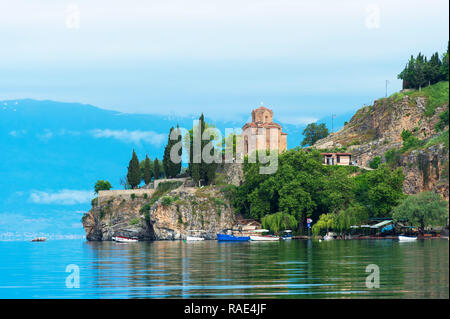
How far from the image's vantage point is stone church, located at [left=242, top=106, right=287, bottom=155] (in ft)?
372

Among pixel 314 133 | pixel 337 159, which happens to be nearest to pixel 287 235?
pixel 337 159

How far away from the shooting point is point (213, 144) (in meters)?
105

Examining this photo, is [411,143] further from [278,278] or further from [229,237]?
[278,278]

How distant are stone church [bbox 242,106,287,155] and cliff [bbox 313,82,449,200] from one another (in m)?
6.88

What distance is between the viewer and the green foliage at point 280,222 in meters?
86.8

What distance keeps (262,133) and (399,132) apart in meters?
22.0

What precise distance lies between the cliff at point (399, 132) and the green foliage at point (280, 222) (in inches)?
571

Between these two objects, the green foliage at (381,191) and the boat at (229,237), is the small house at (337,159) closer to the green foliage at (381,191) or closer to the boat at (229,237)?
the green foliage at (381,191)

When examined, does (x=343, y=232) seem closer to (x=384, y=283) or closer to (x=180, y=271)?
(x=180, y=271)

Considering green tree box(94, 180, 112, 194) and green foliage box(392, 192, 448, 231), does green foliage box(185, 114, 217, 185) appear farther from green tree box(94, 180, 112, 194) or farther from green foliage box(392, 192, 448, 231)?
green foliage box(392, 192, 448, 231)

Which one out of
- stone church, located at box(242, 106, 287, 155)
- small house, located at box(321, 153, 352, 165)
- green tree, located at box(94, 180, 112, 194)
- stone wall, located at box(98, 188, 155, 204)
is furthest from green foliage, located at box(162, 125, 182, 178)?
small house, located at box(321, 153, 352, 165)

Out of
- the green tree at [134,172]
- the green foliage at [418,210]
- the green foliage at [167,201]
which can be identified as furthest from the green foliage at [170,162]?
the green foliage at [418,210]

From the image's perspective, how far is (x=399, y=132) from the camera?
10250 centimetres
